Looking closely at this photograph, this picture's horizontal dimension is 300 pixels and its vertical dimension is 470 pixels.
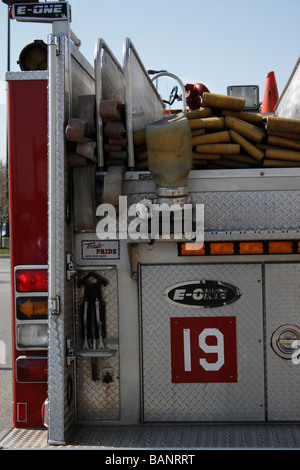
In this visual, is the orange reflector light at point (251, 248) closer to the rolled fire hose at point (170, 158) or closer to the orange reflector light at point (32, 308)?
the rolled fire hose at point (170, 158)

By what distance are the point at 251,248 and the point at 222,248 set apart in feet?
0.54

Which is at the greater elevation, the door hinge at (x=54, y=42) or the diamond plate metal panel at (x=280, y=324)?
the door hinge at (x=54, y=42)

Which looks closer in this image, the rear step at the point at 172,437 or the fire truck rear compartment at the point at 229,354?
the rear step at the point at 172,437

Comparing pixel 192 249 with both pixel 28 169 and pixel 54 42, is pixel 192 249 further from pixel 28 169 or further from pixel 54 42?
pixel 54 42

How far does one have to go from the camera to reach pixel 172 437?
10.4ft

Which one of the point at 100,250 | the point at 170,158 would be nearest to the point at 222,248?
the point at 170,158

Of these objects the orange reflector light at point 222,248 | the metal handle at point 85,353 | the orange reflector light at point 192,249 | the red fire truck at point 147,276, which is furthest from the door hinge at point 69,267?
the orange reflector light at point 222,248

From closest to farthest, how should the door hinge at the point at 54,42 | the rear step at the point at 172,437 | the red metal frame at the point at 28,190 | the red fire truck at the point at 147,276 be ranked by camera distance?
the rear step at the point at 172,437 → the door hinge at the point at 54,42 → the red fire truck at the point at 147,276 → the red metal frame at the point at 28,190

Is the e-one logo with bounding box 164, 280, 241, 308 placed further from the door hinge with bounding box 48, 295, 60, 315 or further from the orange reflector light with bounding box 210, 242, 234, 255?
the door hinge with bounding box 48, 295, 60, 315

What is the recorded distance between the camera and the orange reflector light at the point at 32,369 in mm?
3385

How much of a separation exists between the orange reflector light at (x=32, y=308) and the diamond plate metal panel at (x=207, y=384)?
58 cm

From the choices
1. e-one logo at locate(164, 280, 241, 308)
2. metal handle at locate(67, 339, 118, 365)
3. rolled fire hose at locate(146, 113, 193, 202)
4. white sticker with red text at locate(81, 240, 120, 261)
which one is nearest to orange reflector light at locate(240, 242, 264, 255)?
e-one logo at locate(164, 280, 241, 308)

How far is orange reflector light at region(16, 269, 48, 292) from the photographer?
337 cm

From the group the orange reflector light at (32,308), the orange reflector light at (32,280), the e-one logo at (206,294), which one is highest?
the orange reflector light at (32,280)
